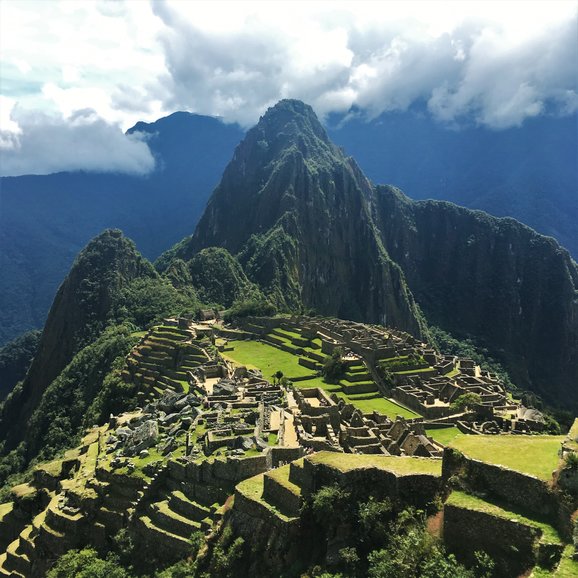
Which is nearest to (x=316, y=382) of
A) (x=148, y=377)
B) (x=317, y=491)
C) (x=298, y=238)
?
(x=148, y=377)

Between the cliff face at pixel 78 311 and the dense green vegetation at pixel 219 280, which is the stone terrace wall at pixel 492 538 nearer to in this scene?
the cliff face at pixel 78 311

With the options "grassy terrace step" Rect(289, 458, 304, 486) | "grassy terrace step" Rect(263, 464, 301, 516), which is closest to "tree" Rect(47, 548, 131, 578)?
"grassy terrace step" Rect(263, 464, 301, 516)

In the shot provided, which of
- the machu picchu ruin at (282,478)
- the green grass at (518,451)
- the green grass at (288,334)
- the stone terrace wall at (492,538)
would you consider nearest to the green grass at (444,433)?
the machu picchu ruin at (282,478)

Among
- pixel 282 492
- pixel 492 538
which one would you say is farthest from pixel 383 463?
pixel 492 538

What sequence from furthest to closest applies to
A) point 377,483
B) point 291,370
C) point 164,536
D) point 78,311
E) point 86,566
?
point 78,311, point 291,370, point 86,566, point 164,536, point 377,483

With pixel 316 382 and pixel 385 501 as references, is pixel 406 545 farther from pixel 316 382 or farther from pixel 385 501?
pixel 316 382

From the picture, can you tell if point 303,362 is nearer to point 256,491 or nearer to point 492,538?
point 256,491

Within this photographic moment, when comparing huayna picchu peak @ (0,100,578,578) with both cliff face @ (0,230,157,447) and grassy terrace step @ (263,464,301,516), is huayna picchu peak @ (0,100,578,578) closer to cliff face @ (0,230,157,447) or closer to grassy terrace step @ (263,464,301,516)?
grassy terrace step @ (263,464,301,516)
